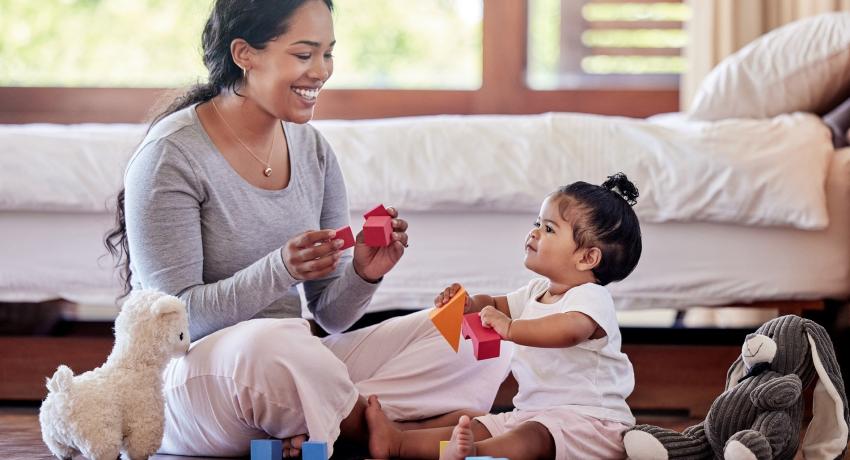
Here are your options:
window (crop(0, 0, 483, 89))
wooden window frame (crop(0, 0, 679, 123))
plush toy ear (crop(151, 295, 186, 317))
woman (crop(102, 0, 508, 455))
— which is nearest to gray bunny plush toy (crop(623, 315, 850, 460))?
woman (crop(102, 0, 508, 455))

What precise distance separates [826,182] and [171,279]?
4.41 feet

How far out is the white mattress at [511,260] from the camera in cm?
212

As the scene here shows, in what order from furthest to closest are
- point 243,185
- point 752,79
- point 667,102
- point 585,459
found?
point 667,102, point 752,79, point 243,185, point 585,459

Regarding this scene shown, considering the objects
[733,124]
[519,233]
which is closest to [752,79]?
[733,124]

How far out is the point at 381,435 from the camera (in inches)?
65.1

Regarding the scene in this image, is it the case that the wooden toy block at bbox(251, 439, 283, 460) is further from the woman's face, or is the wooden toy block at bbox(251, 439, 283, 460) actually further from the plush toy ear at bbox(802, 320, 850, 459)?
the plush toy ear at bbox(802, 320, 850, 459)

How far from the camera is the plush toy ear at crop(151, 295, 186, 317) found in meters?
1.55

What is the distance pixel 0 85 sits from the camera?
355 cm

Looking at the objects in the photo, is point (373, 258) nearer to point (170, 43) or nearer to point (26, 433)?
point (26, 433)

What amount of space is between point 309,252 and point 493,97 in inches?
77.7

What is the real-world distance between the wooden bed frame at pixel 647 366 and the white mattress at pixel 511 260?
8 centimetres

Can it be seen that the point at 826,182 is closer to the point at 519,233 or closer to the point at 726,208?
the point at 726,208

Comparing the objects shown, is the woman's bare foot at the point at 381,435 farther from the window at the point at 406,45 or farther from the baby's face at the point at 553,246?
the window at the point at 406,45

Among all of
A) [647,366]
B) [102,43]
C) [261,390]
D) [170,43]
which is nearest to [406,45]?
[170,43]
